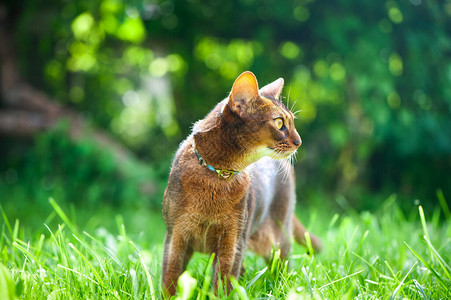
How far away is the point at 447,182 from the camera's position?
6.04 metres

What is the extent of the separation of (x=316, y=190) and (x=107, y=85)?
13.7ft

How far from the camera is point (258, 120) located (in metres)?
1.98

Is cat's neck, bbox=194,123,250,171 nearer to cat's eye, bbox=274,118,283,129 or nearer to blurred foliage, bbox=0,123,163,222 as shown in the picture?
cat's eye, bbox=274,118,283,129

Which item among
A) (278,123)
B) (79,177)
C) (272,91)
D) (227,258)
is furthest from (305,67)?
(227,258)

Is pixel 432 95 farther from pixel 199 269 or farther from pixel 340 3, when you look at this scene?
pixel 199 269

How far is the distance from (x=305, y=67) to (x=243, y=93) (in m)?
4.19

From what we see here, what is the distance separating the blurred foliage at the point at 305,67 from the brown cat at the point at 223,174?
2.72m

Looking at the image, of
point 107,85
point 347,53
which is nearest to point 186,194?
point 347,53

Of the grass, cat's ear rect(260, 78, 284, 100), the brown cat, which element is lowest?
the grass

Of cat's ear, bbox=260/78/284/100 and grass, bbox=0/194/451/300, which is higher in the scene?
cat's ear, bbox=260/78/284/100

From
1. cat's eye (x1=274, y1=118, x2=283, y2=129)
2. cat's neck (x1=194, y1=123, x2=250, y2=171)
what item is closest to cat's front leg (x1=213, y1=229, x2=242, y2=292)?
cat's neck (x1=194, y1=123, x2=250, y2=171)

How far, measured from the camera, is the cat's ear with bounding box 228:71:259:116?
1938 mm

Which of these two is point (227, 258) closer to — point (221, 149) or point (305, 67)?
point (221, 149)

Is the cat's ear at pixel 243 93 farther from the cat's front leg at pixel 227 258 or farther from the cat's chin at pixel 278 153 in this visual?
the cat's front leg at pixel 227 258
